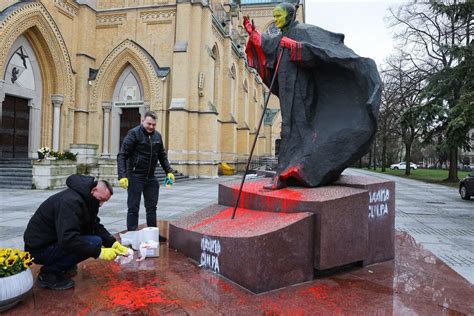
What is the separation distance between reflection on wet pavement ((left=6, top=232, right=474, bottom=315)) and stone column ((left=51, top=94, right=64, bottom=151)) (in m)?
18.1

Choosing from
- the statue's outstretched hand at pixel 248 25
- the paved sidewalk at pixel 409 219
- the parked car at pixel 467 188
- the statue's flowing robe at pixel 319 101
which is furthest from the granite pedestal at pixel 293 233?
the parked car at pixel 467 188

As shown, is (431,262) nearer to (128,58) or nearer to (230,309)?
(230,309)

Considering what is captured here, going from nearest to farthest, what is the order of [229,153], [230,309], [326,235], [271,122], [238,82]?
1. [230,309]
2. [326,235]
3. [229,153]
4. [238,82]
5. [271,122]

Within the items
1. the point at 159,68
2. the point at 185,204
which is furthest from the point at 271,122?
the point at 185,204

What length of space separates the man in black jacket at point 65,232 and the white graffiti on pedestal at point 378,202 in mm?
2964

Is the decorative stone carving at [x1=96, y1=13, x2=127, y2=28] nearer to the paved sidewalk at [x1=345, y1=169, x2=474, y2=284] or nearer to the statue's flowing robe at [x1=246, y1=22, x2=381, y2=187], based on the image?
the paved sidewalk at [x1=345, y1=169, x2=474, y2=284]

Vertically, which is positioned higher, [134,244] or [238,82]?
[238,82]

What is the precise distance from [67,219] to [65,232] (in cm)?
11

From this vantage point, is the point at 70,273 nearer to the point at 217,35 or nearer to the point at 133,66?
the point at 133,66

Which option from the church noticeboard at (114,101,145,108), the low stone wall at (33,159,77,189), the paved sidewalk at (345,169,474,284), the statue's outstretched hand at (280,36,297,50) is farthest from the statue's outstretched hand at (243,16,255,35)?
the church noticeboard at (114,101,145,108)

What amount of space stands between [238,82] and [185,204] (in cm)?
2321

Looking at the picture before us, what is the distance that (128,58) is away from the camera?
22.4 metres

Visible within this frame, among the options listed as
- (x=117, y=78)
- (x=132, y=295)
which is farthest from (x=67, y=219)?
(x=117, y=78)

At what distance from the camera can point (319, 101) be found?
4.98 m
